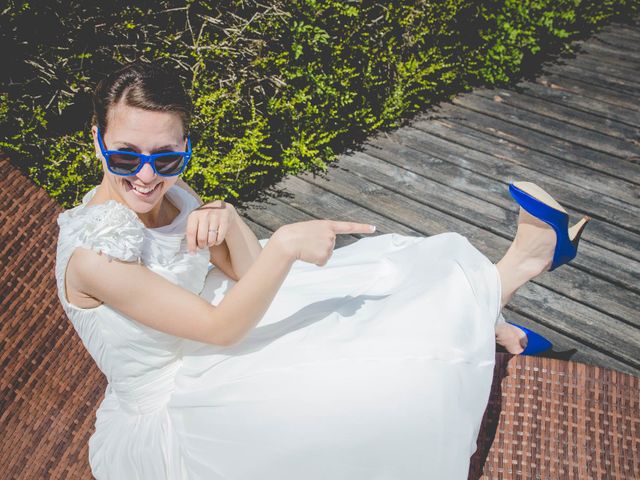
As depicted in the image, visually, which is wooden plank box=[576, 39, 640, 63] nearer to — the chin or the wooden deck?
the wooden deck

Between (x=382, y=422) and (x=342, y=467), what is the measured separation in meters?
0.16

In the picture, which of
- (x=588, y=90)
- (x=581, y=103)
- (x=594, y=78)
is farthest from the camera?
(x=594, y=78)

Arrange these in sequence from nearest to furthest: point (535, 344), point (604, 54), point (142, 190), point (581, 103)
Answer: point (142, 190) < point (535, 344) < point (581, 103) < point (604, 54)

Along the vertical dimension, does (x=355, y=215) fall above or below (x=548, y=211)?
below

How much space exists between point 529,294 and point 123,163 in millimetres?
2279

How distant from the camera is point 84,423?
71.6 inches

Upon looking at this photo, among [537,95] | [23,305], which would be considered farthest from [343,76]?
[23,305]

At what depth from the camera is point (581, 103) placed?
466 cm

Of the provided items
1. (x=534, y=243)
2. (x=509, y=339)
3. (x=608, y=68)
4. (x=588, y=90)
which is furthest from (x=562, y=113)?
(x=534, y=243)

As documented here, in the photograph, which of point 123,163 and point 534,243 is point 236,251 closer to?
point 123,163

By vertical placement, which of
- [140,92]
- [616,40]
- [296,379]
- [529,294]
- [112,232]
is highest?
[140,92]

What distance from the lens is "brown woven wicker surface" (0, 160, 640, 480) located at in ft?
5.40

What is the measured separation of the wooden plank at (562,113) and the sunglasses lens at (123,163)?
156 inches

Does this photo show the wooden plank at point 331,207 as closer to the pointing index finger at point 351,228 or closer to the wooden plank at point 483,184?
the wooden plank at point 483,184
